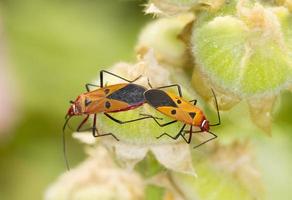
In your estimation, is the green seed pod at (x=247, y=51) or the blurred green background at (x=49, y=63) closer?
the green seed pod at (x=247, y=51)

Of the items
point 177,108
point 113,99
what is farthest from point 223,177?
point 113,99

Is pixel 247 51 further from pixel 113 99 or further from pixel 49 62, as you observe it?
pixel 49 62

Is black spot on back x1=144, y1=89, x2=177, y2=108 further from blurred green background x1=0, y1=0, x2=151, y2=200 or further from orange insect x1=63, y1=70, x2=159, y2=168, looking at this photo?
blurred green background x1=0, y1=0, x2=151, y2=200

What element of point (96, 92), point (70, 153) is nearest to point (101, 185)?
point (96, 92)

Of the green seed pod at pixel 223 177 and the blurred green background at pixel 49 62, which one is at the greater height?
the green seed pod at pixel 223 177

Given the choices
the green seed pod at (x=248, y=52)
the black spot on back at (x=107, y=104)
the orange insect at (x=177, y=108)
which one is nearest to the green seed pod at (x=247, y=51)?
the green seed pod at (x=248, y=52)

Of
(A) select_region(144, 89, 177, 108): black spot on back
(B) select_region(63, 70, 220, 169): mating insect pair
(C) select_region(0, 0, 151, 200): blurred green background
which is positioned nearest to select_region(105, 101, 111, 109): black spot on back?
(B) select_region(63, 70, 220, 169): mating insect pair

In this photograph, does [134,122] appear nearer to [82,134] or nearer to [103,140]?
[103,140]

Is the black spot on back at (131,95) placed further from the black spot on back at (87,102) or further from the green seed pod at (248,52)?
the green seed pod at (248,52)
